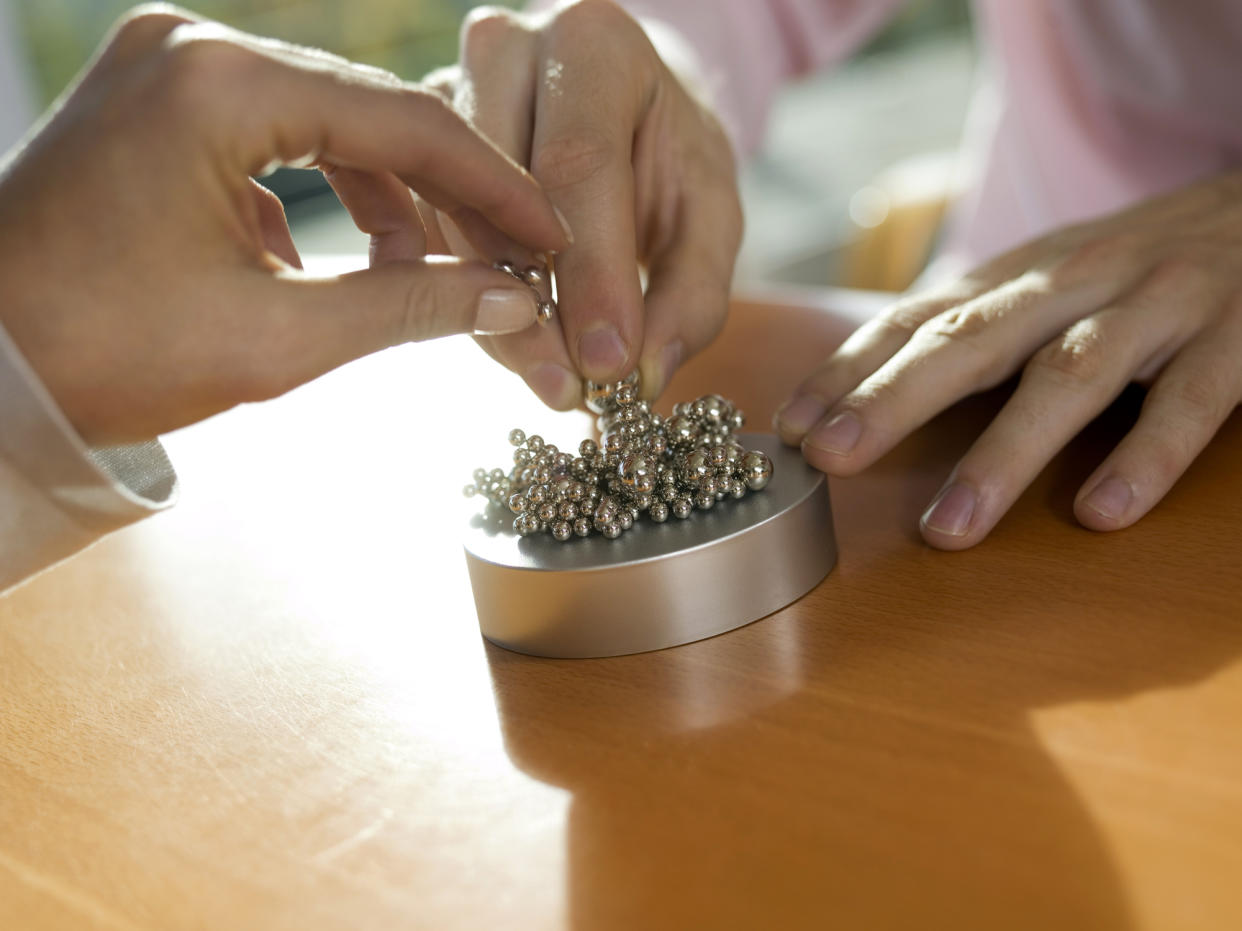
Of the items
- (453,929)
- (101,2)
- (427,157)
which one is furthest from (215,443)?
(101,2)

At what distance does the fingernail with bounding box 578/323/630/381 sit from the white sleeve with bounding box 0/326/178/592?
0.23 m

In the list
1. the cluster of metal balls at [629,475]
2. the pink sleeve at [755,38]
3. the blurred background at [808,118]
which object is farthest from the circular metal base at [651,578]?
the blurred background at [808,118]

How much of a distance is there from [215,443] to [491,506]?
1.47ft

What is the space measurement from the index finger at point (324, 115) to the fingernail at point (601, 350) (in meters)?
0.13

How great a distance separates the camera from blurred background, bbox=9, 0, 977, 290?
190 cm

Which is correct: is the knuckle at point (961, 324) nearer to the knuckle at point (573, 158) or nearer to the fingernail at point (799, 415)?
the fingernail at point (799, 415)

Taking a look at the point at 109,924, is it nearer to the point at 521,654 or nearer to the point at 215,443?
the point at 521,654

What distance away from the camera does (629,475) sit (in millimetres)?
606

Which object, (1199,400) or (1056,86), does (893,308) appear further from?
(1056,86)

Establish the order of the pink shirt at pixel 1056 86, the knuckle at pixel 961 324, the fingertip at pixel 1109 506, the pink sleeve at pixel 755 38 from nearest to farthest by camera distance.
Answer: the fingertip at pixel 1109 506
the knuckle at pixel 961 324
the pink shirt at pixel 1056 86
the pink sleeve at pixel 755 38

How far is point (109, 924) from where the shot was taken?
17.1 inches

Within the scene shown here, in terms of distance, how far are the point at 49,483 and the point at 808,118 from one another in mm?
3359

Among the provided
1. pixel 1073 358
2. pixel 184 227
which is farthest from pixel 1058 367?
pixel 184 227

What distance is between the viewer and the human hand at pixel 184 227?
449mm
